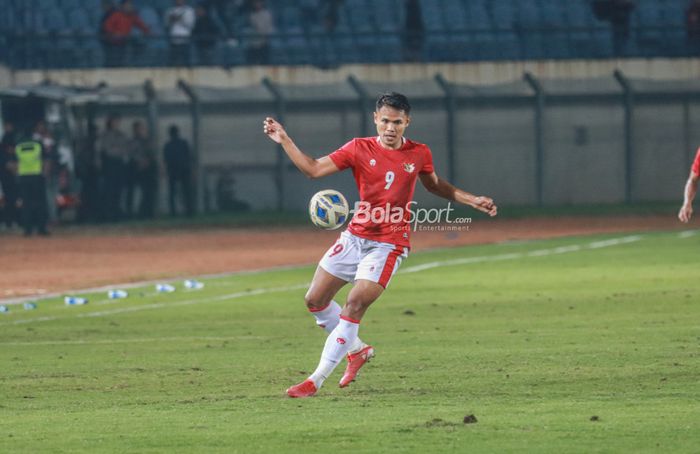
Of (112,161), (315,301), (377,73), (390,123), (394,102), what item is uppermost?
(394,102)

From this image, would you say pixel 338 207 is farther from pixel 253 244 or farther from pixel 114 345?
pixel 253 244

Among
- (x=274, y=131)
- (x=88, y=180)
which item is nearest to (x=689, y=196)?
(x=274, y=131)

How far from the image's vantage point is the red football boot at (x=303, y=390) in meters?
9.25

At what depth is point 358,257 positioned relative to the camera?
9.80m

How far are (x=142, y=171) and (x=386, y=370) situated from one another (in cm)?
2165

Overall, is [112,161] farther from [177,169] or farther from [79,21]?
[79,21]

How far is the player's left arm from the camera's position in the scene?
33.0 ft

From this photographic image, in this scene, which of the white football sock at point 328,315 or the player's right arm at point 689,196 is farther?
the player's right arm at point 689,196

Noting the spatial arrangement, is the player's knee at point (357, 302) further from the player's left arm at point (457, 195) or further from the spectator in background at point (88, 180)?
the spectator in background at point (88, 180)

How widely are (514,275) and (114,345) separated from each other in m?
7.93

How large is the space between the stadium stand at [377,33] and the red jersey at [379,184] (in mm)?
23613

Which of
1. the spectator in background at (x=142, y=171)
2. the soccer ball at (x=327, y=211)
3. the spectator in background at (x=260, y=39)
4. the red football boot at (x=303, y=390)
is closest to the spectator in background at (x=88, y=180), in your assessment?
the spectator in background at (x=142, y=171)

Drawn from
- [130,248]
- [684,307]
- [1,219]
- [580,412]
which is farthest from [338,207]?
[1,219]

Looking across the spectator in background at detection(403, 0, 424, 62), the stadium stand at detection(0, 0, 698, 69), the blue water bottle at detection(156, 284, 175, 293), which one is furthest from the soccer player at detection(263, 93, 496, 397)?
the spectator in background at detection(403, 0, 424, 62)
